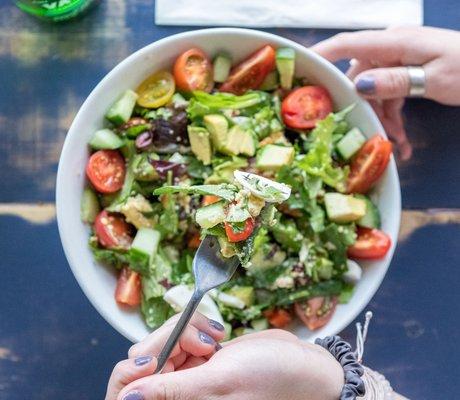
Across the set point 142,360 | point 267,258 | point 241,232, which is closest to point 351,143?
point 267,258

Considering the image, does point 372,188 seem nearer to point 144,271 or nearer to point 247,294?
point 247,294

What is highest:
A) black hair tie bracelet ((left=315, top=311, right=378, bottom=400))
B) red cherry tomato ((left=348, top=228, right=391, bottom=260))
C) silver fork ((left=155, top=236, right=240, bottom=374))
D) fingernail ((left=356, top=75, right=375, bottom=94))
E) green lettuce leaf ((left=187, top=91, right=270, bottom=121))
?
fingernail ((left=356, top=75, right=375, bottom=94))

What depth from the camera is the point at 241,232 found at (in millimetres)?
1007

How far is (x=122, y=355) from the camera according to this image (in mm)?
1502

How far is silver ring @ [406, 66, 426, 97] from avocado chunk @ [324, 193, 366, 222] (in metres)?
0.24

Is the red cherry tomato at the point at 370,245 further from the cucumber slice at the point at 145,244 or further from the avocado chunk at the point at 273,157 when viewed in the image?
the cucumber slice at the point at 145,244

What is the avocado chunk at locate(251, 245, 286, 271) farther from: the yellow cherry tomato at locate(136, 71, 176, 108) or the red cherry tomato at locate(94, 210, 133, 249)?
the yellow cherry tomato at locate(136, 71, 176, 108)

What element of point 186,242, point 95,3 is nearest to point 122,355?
point 186,242

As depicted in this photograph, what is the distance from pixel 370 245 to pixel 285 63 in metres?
0.37

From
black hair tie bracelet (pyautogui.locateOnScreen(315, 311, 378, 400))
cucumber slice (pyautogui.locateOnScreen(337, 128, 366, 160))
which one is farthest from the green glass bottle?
black hair tie bracelet (pyautogui.locateOnScreen(315, 311, 378, 400))

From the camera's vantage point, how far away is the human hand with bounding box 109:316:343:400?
1.00m

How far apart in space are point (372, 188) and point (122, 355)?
59cm

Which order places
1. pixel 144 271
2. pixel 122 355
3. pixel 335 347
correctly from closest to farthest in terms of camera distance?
pixel 335 347, pixel 144 271, pixel 122 355

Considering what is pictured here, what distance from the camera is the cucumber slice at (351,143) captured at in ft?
4.64
